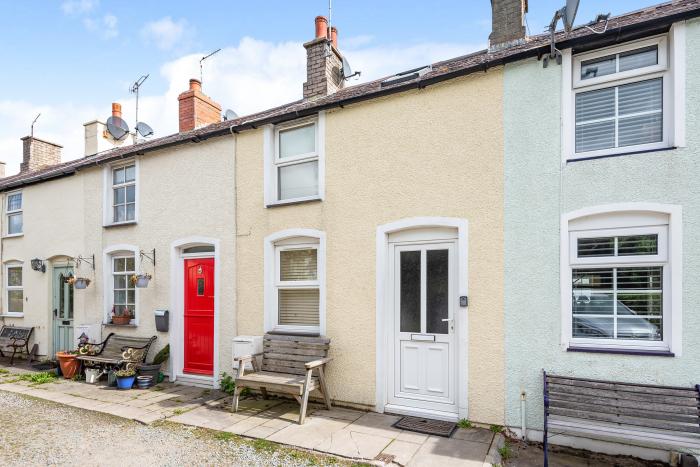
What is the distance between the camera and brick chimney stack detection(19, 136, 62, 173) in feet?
46.5

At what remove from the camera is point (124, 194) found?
9.53 meters

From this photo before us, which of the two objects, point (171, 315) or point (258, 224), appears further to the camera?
point (171, 315)

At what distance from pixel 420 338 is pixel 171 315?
5080mm

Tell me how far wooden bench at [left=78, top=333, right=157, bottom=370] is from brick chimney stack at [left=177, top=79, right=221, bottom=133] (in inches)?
197

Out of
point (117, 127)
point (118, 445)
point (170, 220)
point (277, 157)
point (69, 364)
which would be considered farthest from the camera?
point (117, 127)

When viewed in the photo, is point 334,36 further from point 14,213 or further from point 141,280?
point 14,213

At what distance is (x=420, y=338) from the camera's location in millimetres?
6078

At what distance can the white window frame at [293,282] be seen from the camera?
6.77 m

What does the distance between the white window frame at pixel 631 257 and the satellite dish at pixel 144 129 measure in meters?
11.3

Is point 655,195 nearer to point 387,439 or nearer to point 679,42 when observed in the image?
point 679,42

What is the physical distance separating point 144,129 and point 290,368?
9.09 metres

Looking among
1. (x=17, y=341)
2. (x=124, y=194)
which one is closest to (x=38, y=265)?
(x=17, y=341)

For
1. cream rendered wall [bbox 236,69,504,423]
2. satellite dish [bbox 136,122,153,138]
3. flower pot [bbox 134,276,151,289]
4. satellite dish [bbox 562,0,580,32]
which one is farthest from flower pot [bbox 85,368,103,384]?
satellite dish [bbox 562,0,580,32]

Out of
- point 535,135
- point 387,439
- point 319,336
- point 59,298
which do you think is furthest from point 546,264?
point 59,298
